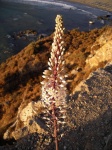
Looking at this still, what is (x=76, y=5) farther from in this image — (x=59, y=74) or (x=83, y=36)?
(x=59, y=74)

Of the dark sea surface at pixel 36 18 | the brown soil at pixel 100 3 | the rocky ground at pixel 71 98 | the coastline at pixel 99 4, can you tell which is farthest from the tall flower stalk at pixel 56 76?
the brown soil at pixel 100 3

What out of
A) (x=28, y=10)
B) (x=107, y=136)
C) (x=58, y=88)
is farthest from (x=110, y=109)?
(x=28, y=10)

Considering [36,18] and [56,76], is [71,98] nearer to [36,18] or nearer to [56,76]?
[56,76]

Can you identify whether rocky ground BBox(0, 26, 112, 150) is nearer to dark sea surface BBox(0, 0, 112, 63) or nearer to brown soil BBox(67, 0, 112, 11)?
dark sea surface BBox(0, 0, 112, 63)

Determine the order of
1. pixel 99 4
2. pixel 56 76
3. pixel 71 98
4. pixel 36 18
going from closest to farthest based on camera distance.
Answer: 1. pixel 56 76
2. pixel 71 98
3. pixel 36 18
4. pixel 99 4

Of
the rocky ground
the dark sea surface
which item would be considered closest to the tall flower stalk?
the rocky ground

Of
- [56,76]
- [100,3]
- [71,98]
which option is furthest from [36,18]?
[56,76]
